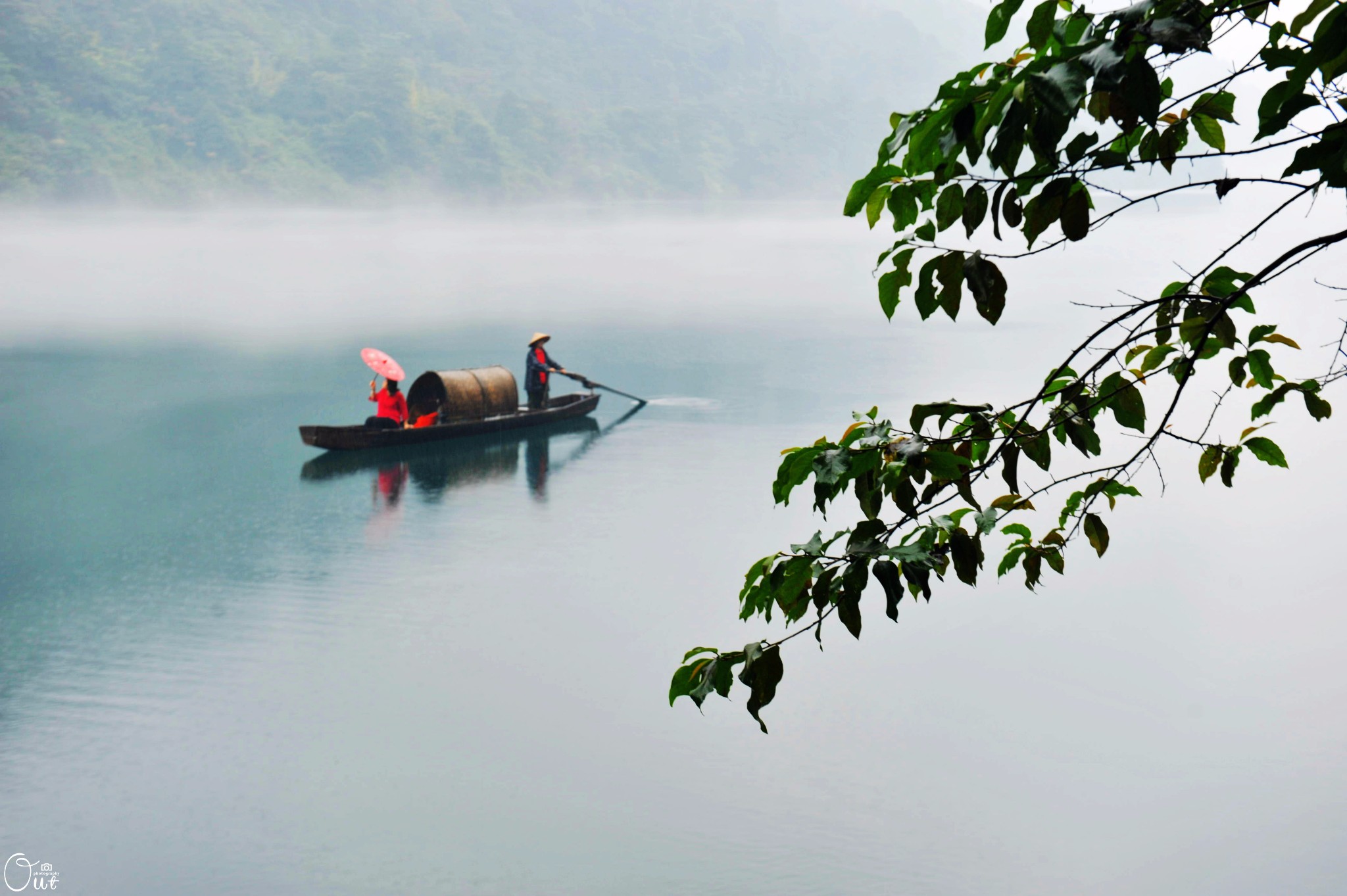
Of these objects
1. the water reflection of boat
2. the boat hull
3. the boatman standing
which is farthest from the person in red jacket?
the boatman standing

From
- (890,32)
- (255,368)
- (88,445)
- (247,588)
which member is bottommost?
(247,588)

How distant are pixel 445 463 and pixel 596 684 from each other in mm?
8958

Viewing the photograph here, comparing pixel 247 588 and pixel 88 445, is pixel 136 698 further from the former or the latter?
pixel 88 445

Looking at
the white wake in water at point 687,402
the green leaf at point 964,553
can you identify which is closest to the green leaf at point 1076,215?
the green leaf at point 964,553

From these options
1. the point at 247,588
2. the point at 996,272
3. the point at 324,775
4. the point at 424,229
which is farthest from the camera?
the point at 424,229

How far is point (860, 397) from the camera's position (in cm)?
2605

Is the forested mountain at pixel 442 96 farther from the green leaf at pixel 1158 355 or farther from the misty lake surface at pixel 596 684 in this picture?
the green leaf at pixel 1158 355

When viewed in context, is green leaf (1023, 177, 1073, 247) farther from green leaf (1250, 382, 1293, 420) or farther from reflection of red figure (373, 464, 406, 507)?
reflection of red figure (373, 464, 406, 507)

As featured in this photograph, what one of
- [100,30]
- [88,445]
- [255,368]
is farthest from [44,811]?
[100,30]

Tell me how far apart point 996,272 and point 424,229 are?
386ft

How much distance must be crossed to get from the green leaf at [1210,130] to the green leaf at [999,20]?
0.71 meters

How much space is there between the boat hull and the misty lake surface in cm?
32

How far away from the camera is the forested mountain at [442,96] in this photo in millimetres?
122625

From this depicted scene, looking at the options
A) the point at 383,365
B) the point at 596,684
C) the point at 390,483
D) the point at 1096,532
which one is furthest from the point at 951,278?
the point at 383,365
